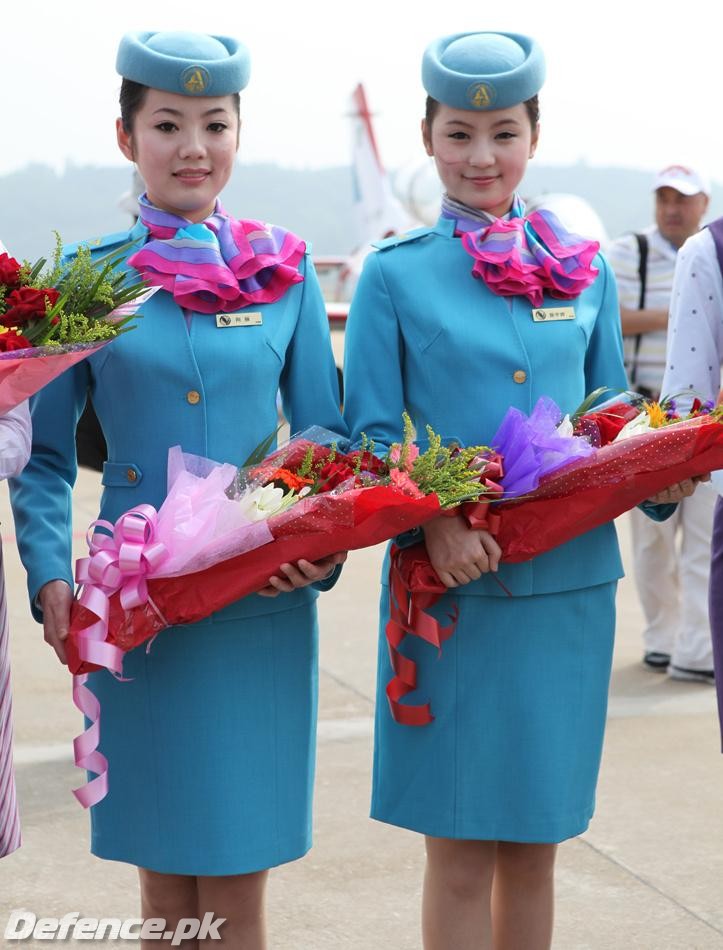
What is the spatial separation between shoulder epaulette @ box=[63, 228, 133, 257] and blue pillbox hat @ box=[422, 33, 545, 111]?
0.60 m

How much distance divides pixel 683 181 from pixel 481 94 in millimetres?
3210

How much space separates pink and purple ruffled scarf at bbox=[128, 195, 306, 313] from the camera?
7.68 ft

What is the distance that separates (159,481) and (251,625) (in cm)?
28

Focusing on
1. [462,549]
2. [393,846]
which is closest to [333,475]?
[462,549]

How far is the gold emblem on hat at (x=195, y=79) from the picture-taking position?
91.3 inches

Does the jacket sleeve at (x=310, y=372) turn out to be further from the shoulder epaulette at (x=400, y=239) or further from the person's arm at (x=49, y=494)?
the person's arm at (x=49, y=494)

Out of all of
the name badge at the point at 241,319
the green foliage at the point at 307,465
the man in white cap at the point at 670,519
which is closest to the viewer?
the green foliage at the point at 307,465

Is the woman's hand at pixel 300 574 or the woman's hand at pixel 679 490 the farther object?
the woman's hand at pixel 679 490

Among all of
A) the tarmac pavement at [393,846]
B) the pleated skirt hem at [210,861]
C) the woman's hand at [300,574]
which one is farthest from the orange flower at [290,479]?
the tarmac pavement at [393,846]

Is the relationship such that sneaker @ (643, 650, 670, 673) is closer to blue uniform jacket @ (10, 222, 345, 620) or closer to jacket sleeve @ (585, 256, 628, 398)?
jacket sleeve @ (585, 256, 628, 398)

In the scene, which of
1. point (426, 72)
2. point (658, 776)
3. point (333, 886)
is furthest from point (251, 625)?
point (658, 776)

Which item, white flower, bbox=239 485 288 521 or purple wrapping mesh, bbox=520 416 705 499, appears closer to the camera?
white flower, bbox=239 485 288 521

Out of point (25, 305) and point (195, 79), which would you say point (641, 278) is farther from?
point (25, 305)

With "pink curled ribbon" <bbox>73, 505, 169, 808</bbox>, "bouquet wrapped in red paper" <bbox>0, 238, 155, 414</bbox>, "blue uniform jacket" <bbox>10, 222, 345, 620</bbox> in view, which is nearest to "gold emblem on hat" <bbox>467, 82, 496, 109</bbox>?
"blue uniform jacket" <bbox>10, 222, 345, 620</bbox>
